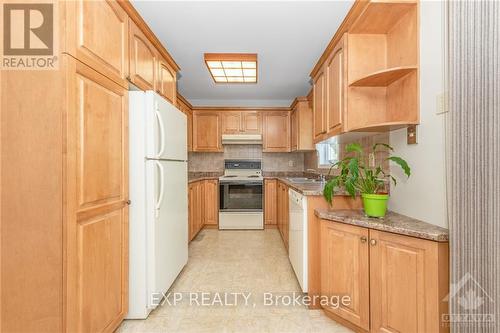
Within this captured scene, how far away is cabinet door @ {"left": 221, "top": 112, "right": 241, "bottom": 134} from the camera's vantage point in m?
4.65

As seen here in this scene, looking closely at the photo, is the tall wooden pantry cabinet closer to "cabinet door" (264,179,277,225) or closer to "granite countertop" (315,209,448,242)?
"granite countertop" (315,209,448,242)

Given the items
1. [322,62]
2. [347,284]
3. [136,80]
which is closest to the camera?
[347,284]

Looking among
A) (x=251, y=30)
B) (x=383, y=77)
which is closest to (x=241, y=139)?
(x=251, y=30)

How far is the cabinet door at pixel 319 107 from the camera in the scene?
2.41 meters

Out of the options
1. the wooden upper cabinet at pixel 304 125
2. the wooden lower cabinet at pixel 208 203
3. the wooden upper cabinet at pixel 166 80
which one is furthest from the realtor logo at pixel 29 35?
the wooden upper cabinet at pixel 304 125

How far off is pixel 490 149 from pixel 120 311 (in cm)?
234

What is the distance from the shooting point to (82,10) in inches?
48.7

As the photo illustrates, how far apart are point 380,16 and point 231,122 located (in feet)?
10.7

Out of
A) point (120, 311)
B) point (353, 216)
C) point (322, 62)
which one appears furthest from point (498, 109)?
point (120, 311)

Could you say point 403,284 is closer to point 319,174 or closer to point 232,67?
point 319,174

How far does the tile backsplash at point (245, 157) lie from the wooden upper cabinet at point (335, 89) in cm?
265

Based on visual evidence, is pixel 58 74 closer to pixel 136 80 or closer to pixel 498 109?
pixel 136 80

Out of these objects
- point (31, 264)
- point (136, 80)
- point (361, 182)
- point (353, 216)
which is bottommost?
point (31, 264)

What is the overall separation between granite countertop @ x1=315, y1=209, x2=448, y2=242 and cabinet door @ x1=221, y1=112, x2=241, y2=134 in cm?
309
